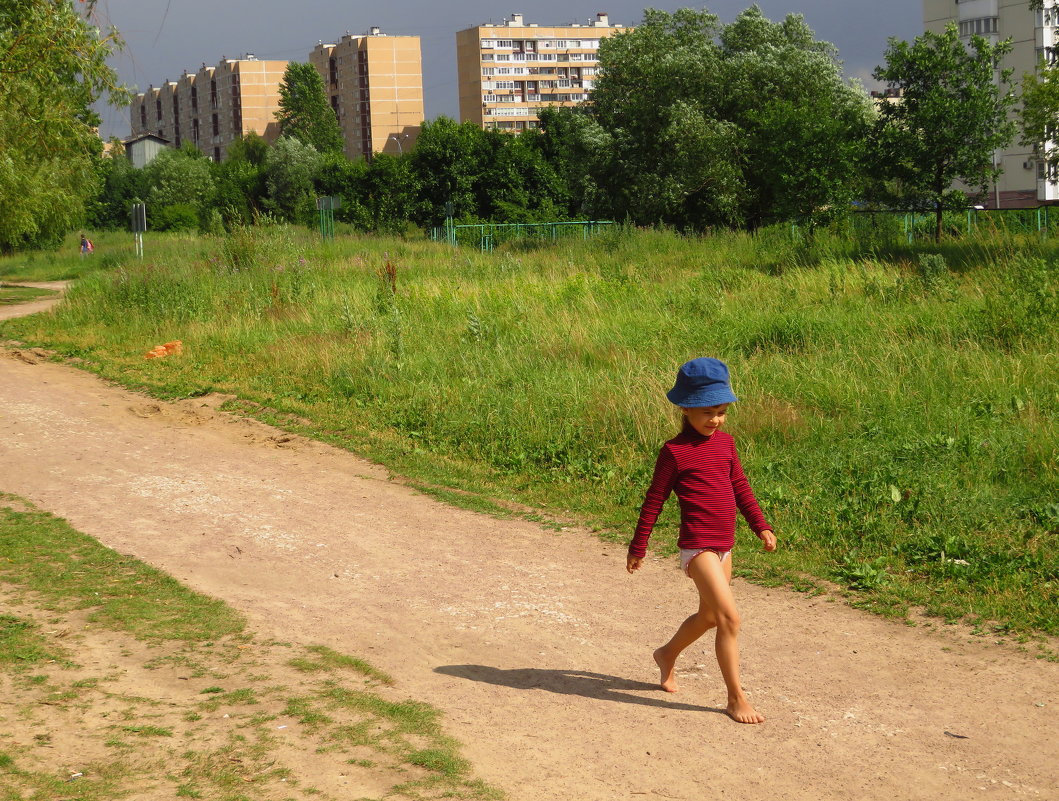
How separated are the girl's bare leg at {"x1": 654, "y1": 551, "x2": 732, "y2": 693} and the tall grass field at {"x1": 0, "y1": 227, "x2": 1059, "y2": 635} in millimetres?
1750

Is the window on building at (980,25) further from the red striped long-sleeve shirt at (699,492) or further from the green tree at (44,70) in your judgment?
the red striped long-sleeve shirt at (699,492)

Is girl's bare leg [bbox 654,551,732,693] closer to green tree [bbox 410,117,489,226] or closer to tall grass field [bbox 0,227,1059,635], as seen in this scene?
tall grass field [bbox 0,227,1059,635]

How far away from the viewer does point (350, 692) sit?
4.61 metres

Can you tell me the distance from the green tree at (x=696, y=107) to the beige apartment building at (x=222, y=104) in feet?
265

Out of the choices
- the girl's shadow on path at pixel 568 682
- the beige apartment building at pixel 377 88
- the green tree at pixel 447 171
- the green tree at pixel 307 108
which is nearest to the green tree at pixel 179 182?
the green tree at pixel 307 108

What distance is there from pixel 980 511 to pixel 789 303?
8.36 meters

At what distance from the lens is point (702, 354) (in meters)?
11.8

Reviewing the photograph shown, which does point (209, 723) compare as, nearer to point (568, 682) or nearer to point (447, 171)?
point (568, 682)

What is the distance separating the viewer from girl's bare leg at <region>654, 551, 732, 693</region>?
4441mm

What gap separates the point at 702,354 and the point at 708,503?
748 centimetres

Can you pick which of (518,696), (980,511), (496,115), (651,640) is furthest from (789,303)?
(496,115)

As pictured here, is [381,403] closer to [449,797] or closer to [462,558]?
[462,558]

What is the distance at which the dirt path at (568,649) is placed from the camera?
3965mm

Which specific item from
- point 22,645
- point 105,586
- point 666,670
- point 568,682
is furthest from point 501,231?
point 666,670
